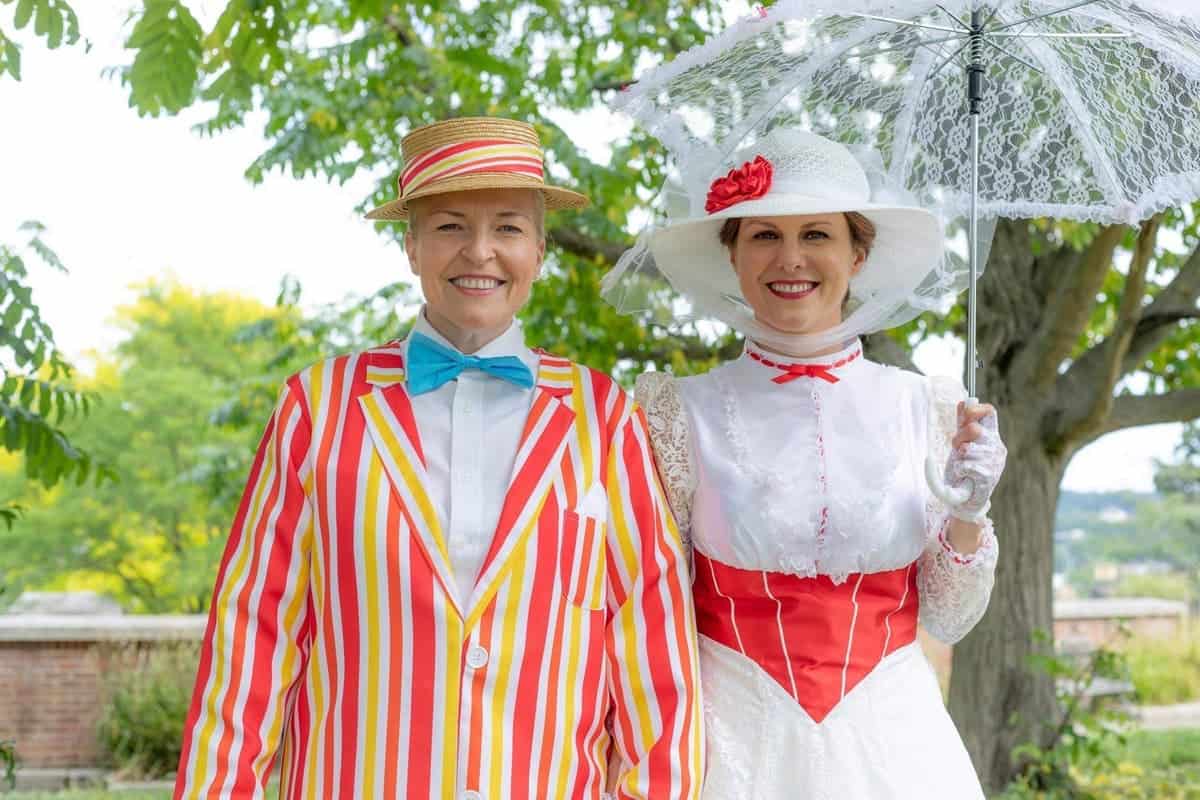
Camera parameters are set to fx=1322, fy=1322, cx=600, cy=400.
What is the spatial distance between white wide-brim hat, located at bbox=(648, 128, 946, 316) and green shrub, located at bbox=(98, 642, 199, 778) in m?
8.16

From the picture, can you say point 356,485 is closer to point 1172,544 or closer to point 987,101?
point 987,101

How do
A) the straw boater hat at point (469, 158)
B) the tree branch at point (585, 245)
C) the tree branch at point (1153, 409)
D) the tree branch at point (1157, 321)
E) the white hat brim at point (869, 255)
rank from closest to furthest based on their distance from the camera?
the straw boater hat at point (469, 158) → the white hat brim at point (869, 255) → the tree branch at point (1157, 321) → the tree branch at point (585, 245) → the tree branch at point (1153, 409)

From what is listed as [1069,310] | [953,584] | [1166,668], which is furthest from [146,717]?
[1166,668]

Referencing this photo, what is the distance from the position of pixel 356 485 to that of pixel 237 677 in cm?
39

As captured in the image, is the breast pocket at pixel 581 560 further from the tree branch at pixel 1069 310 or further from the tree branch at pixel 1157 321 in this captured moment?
the tree branch at pixel 1157 321

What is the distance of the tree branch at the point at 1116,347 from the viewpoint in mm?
5957

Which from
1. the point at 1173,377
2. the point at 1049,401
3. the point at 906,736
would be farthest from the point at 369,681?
the point at 1173,377

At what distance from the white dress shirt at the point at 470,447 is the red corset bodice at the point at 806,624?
18.8 inches

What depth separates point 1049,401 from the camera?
6871mm

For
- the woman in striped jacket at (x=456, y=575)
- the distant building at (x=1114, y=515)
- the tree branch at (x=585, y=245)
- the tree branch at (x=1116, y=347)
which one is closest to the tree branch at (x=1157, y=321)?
the tree branch at (x=1116, y=347)

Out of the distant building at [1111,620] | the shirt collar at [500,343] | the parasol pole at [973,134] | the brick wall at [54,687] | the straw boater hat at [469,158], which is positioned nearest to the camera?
the straw boater hat at [469,158]

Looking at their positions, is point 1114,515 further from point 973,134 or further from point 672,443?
point 672,443

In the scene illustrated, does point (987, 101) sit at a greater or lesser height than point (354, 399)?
greater

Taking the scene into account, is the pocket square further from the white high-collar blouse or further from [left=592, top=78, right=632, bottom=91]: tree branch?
[left=592, top=78, right=632, bottom=91]: tree branch
